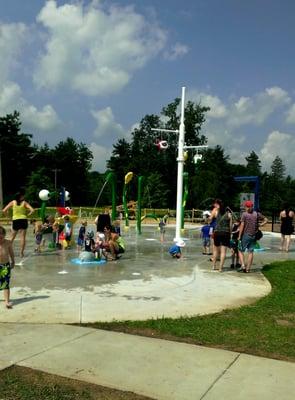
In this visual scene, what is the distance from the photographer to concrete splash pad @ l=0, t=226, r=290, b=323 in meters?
7.23

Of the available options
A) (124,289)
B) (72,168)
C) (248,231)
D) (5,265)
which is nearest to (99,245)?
(124,289)

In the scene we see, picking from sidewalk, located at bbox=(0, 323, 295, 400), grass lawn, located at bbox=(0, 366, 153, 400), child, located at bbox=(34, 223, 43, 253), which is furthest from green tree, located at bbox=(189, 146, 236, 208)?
grass lawn, located at bbox=(0, 366, 153, 400)

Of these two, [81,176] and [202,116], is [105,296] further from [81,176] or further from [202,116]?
[81,176]

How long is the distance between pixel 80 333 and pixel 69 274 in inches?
170

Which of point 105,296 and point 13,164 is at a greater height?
point 13,164

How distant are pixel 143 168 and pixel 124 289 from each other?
7344 centimetres

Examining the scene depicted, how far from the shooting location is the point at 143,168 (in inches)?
3228

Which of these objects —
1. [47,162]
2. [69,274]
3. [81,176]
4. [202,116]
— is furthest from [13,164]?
[69,274]

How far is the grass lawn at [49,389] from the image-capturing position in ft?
13.9

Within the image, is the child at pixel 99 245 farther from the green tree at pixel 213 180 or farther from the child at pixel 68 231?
the green tree at pixel 213 180

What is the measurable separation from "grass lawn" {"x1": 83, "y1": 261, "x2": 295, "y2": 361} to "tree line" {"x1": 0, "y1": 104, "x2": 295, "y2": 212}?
57312mm

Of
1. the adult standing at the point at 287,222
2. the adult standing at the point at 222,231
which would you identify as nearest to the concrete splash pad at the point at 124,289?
the adult standing at the point at 222,231

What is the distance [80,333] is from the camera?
6.09 metres

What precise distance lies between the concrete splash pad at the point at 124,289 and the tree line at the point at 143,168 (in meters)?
52.9
